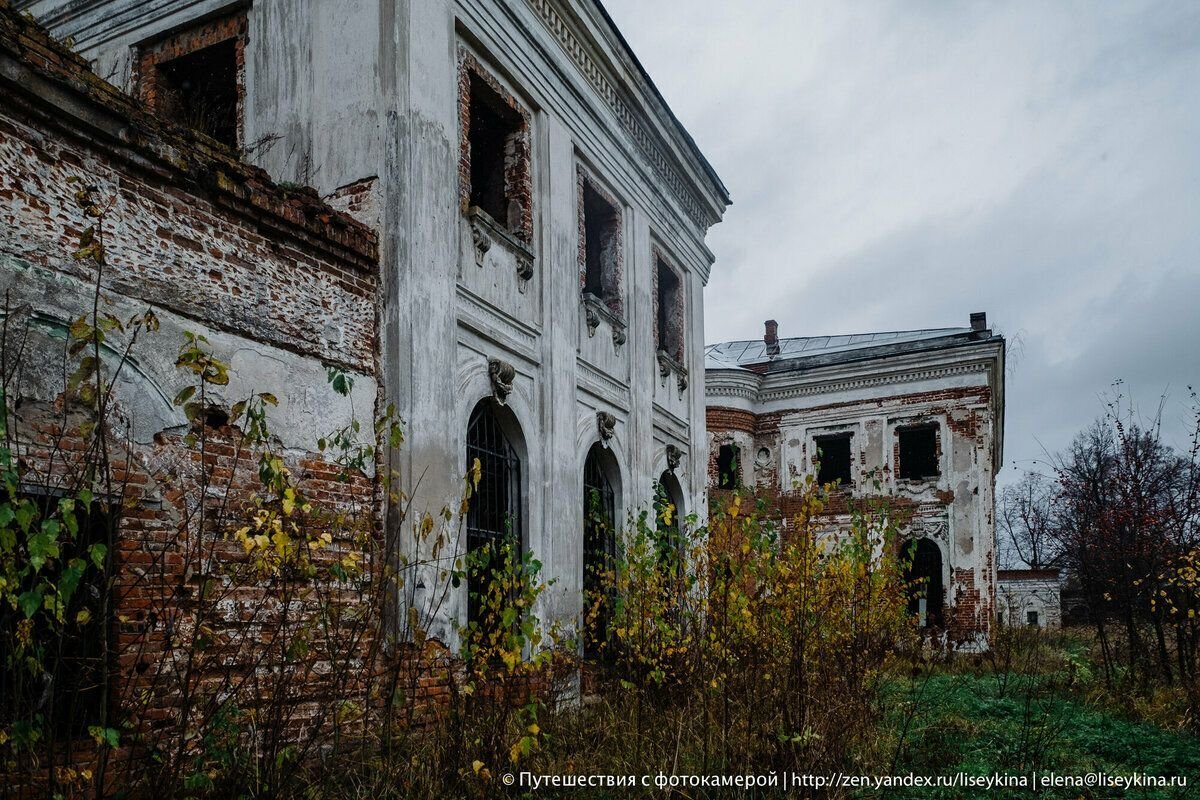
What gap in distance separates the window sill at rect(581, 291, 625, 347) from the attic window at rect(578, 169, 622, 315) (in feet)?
0.86

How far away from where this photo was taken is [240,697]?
5188 mm

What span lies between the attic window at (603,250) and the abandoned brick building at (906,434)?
8.83 m

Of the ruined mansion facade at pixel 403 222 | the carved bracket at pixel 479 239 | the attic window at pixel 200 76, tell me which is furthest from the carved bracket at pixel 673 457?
the attic window at pixel 200 76

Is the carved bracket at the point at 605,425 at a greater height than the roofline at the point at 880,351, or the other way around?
the roofline at the point at 880,351

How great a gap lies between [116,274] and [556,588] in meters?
5.45

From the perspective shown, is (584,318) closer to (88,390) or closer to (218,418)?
(218,418)

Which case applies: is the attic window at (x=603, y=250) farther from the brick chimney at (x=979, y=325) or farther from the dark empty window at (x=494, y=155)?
the brick chimney at (x=979, y=325)

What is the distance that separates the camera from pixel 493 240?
9023 mm

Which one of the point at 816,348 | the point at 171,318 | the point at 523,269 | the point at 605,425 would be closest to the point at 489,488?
the point at 523,269

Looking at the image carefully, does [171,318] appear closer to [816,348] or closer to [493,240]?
[493,240]

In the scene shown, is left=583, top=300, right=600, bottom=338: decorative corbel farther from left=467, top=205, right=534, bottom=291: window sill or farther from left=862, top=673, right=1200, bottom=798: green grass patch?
left=862, top=673, right=1200, bottom=798: green grass patch

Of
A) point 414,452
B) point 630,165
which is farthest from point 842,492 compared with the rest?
point 414,452

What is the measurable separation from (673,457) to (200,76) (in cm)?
760

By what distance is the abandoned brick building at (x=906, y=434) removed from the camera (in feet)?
69.5
